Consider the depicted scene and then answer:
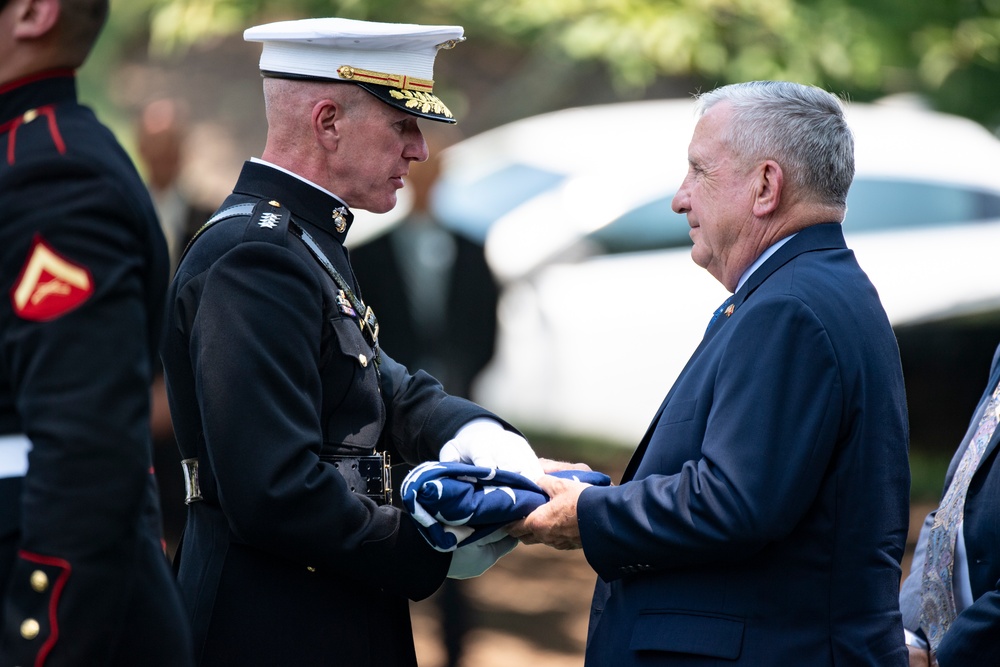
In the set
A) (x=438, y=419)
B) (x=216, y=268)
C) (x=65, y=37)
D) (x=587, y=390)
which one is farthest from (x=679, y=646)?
(x=587, y=390)

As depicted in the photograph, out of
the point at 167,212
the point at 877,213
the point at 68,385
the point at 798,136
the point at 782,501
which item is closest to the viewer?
the point at 68,385

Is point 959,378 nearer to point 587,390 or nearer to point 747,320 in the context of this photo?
point 587,390

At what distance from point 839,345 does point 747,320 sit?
180 millimetres

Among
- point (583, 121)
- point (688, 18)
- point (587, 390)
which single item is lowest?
point (587, 390)

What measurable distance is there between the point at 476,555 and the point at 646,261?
6.79 metres

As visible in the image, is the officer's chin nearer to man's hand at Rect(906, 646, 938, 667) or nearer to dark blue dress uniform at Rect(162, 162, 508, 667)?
dark blue dress uniform at Rect(162, 162, 508, 667)

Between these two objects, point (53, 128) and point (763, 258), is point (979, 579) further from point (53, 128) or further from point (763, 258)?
point (53, 128)

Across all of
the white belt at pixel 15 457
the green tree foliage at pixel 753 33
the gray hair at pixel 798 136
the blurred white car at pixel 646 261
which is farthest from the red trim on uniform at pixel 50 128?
the green tree foliage at pixel 753 33

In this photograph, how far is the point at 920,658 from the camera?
2.89 m

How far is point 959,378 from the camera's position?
29.5ft

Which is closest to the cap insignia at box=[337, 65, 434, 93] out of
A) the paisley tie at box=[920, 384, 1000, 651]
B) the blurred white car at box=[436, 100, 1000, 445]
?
the paisley tie at box=[920, 384, 1000, 651]

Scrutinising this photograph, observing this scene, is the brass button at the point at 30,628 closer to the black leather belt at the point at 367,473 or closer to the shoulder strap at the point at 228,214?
the black leather belt at the point at 367,473

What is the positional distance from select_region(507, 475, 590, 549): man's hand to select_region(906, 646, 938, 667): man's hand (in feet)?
2.66

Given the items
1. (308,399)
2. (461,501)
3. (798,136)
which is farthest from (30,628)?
(798,136)
